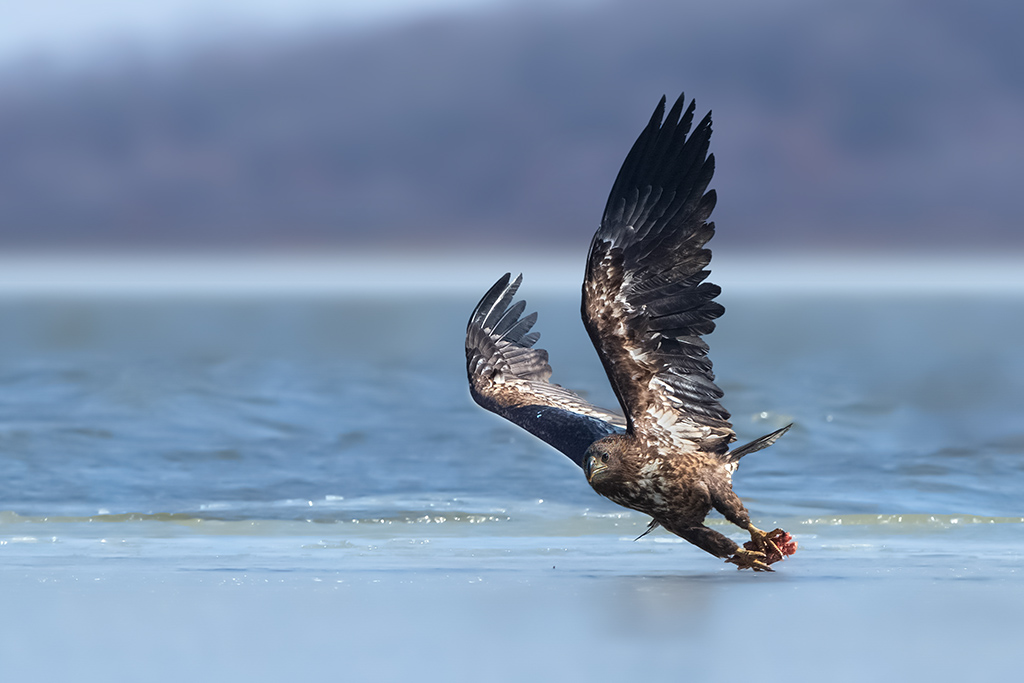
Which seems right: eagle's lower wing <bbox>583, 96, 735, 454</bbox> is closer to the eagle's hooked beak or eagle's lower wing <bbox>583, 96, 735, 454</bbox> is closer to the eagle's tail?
the eagle's hooked beak

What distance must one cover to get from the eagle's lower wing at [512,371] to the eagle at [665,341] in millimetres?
1127

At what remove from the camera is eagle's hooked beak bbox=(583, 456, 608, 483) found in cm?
873

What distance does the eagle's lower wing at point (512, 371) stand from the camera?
34.3ft

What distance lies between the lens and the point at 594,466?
8.73 m

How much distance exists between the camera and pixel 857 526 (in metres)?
11.6

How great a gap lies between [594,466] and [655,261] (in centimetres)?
125

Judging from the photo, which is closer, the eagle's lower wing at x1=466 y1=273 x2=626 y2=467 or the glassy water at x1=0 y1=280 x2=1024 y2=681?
the glassy water at x1=0 y1=280 x2=1024 y2=681

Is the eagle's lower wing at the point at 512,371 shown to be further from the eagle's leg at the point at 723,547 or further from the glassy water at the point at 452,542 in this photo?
the eagle's leg at the point at 723,547

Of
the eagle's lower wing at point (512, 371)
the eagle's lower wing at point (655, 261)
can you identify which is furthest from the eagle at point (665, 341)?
the eagle's lower wing at point (512, 371)

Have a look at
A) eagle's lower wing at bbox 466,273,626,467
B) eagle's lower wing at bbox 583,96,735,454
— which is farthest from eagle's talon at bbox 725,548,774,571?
eagle's lower wing at bbox 466,273,626,467

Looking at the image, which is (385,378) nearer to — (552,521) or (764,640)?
(552,521)

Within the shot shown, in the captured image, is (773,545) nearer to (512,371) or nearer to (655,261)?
(655,261)

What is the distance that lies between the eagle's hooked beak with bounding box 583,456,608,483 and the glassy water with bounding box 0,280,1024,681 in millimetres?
708

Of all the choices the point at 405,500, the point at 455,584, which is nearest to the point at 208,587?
the point at 455,584
